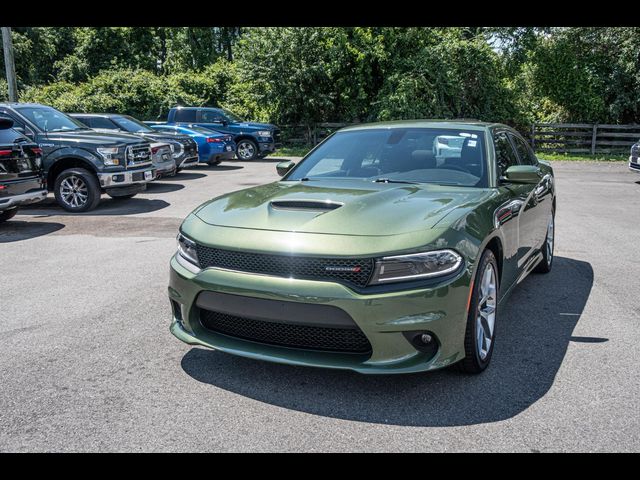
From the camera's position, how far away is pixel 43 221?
9.98m

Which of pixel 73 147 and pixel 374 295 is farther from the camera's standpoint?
pixel 73 147

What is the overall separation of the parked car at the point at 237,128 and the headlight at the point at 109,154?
32.9ft

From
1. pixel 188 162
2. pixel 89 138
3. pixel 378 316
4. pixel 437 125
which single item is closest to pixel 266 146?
pixel 188 162

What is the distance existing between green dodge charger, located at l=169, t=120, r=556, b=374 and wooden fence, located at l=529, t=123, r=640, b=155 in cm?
2368

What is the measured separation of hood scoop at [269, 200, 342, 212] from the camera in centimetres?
377

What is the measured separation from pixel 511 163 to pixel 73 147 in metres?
8.54

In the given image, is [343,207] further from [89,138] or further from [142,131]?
[142,131]

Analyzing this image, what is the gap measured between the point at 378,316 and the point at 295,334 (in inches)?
19.9

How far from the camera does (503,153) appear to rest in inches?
200

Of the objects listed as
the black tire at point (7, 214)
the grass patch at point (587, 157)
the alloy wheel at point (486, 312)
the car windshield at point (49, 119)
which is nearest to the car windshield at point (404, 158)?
the alloy wheel at point (486, 312)

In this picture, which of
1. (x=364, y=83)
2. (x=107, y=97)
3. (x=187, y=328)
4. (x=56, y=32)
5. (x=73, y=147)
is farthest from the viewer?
(x=56, y=32)
